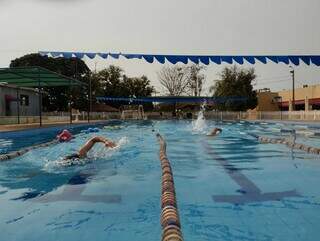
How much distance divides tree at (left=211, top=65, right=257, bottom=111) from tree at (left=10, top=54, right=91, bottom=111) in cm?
1723

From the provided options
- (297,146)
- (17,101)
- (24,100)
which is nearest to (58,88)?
(24,100)

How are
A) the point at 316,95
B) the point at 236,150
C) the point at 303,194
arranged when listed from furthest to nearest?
the point at 316,95, the point at 236,150, the point at 303,194

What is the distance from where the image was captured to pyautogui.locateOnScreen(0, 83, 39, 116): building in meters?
30.6

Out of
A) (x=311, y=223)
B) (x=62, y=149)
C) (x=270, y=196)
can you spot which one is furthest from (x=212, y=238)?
(x=62, y=149)

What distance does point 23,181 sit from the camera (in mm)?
7820

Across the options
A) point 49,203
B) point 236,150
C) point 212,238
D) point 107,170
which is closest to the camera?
point 212,238

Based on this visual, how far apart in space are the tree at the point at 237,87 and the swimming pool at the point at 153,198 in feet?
149

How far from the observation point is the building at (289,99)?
48.6 metres

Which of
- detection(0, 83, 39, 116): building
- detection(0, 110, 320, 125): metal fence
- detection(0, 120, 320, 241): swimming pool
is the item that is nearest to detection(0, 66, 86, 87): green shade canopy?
detection(0, 110, 320, 125): metal fence

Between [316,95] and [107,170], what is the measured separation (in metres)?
42.4

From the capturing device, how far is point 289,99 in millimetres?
55625

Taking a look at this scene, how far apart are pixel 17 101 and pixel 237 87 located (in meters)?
33.5

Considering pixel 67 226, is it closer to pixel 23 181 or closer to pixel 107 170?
pixel 23 181

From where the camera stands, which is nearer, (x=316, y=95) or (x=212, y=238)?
(x=212, y=238)
